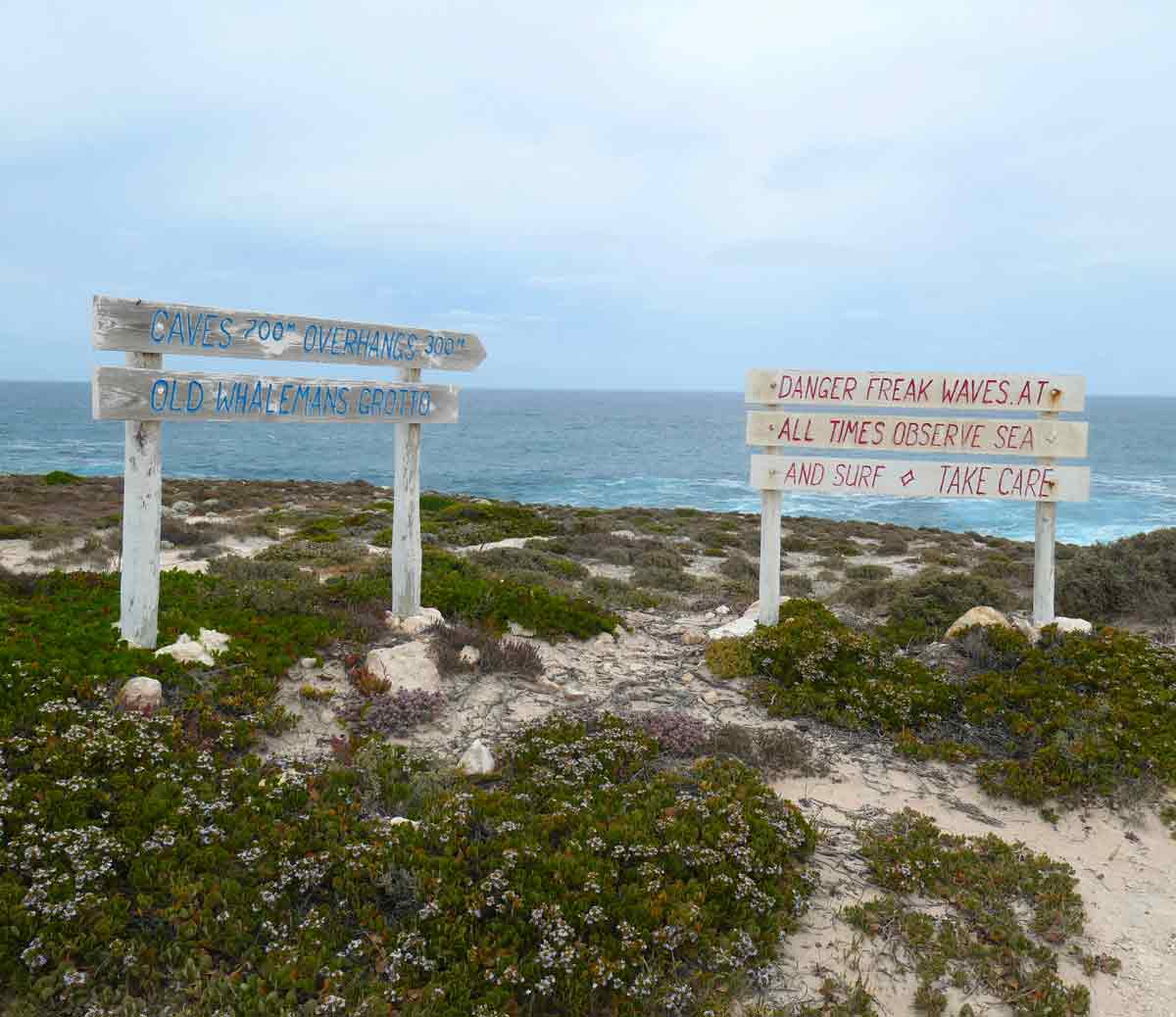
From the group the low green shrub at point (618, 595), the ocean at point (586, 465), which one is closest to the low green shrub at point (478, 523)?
the low green shrub at point (618, 595)

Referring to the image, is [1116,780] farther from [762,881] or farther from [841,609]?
[841,609]

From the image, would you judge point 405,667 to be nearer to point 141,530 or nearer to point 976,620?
point 141,530

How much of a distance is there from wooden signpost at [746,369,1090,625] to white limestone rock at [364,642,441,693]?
4.00 meters

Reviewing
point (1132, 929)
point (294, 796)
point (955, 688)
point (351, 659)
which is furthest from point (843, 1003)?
point (351, 659)

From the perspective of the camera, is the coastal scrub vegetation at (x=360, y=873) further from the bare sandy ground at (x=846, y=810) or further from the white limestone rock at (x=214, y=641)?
the white limestone rock at (x=214, y=641)

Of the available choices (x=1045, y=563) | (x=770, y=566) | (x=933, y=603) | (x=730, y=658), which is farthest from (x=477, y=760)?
(x=933, y=603)

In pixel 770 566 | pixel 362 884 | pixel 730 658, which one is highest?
pixel 770 566

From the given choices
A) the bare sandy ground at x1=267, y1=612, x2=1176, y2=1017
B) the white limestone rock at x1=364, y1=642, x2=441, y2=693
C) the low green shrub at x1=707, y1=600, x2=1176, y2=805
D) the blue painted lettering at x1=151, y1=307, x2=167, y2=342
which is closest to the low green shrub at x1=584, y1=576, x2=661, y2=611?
the bare sandy ground at x1=267, y1=612, x2=1176, y2=1017

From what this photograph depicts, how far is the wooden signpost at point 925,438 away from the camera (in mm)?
8961

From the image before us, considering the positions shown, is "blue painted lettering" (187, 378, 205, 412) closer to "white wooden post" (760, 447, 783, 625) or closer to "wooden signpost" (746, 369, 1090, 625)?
"wooden signpost" (746, 369, 1090, 625)

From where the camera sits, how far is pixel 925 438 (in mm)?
9156

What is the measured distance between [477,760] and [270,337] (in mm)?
4279

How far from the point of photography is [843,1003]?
152 inches

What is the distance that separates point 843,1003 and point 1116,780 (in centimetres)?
335
